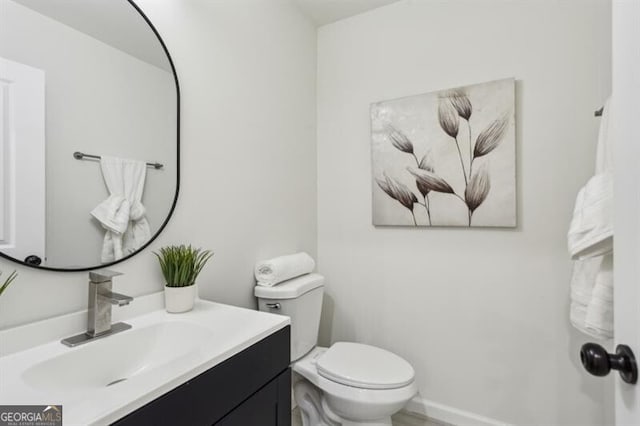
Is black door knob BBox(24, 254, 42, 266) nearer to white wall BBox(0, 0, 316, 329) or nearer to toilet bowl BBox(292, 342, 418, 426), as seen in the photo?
white wall BBox(0, 0, 316, 329)

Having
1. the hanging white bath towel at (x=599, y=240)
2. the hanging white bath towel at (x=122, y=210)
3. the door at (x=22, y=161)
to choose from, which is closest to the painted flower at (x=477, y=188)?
the hanging white bath towel at (x=599, y=240)

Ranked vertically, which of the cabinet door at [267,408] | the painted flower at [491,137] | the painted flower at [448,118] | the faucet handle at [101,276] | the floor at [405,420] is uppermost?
the painted flower at [448,118]

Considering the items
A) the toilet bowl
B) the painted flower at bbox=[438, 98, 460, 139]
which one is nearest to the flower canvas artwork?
the painted flower at bbox=[438, 98, 460, 139]

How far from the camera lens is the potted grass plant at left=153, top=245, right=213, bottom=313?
107 cm

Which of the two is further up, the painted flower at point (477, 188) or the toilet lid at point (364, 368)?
the painted flower at point (477, 188)

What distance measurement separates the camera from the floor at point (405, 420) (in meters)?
1.71

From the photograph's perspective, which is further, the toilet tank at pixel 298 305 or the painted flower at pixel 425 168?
the painted flower at pixel 425 168

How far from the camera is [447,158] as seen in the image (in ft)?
5.50

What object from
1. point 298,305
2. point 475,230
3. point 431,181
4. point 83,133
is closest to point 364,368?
point 298,305

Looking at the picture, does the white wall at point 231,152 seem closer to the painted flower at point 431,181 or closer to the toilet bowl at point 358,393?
the toilet bowl at point 358,393

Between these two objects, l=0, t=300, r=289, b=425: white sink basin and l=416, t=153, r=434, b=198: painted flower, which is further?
l=416, t=153, r=434, b=198: painted flower

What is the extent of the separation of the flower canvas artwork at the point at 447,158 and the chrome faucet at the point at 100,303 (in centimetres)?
135

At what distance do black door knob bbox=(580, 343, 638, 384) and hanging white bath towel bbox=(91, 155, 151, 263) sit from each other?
118cm

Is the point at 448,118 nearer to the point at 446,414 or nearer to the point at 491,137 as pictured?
the point at 491,137
